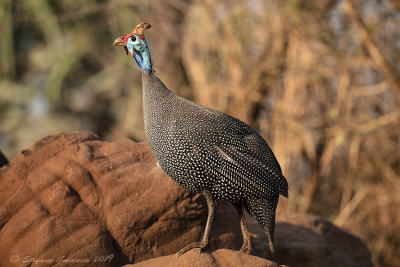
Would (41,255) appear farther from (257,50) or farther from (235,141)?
(257,50)

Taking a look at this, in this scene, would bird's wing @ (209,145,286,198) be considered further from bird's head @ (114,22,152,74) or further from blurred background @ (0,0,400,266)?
blurred background @ (0,0,400,266)

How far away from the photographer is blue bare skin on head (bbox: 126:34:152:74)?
12.1ft

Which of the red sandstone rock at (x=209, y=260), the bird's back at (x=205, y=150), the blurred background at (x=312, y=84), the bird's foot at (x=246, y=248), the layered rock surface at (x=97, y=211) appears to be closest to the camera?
the red sandstone rock at (x=209, y=260)

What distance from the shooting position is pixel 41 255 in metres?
3.59

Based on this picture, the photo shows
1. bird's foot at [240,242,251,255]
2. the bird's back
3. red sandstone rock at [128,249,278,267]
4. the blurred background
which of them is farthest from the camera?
the blurred background

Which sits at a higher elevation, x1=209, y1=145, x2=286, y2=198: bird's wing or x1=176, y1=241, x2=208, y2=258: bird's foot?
x1=209, y1=145, x2=286, y2=198: bird's wing

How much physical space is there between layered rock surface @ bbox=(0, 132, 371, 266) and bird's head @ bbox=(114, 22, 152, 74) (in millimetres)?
881

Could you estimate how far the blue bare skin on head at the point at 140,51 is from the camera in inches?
145

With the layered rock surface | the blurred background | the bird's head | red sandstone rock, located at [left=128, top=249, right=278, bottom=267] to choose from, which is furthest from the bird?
the blurred background

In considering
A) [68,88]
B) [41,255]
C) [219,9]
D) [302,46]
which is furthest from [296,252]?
[68,88]

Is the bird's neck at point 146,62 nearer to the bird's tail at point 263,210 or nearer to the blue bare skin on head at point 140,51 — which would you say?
the blue bare skin on head at point 140,51

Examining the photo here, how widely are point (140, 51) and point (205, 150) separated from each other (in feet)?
2.83

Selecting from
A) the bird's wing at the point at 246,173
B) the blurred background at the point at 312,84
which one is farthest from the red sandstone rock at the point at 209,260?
the blurred background at the point at 312,84

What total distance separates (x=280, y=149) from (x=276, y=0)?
2.04 meters
